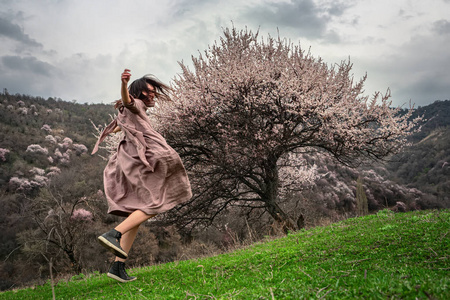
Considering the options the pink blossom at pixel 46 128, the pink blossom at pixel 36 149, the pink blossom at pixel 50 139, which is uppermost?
the pink blossom at pixel 46 128

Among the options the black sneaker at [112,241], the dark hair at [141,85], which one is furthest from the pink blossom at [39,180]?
the black sneaker at [112,241]

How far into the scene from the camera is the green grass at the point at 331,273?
162 centimetres


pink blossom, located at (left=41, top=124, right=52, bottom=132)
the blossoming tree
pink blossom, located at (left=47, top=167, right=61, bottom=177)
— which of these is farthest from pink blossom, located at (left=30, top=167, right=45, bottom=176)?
the blossoming tree

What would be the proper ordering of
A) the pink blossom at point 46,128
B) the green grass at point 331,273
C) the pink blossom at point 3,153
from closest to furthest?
the green grass at point 331,273 → the pink blossom at point 3,153 → the pink blossom at point 46,128

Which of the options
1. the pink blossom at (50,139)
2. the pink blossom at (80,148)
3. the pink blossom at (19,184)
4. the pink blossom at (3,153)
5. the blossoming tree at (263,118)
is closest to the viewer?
the blossoming tree at (263,118)

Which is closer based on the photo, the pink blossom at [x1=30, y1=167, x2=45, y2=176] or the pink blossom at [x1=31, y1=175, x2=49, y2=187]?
the pink blossom at [x1=31, y1=175, x2=49, y2=187]

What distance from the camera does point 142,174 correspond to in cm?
392

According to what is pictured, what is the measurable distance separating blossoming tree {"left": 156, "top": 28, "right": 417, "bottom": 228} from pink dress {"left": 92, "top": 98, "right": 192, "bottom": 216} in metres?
4.16

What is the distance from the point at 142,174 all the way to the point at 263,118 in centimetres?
603

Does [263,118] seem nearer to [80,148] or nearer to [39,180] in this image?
[39,180]

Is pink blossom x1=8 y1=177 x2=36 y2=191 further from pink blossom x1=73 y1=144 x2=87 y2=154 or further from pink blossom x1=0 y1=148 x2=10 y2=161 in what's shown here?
pink blossom x1=73 y1=144 x2=87 y2=154

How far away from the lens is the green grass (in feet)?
5.33

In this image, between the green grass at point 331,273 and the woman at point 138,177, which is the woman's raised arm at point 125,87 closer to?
the woman at point 138,177

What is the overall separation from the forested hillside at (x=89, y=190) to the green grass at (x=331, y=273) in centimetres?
581
